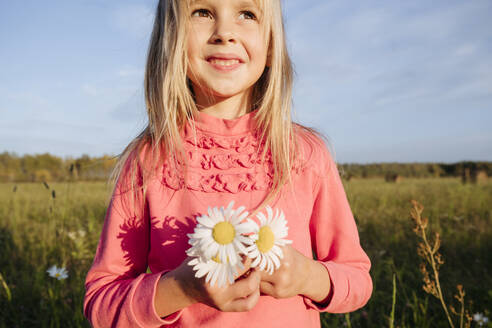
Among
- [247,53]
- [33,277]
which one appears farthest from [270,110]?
[33,277]

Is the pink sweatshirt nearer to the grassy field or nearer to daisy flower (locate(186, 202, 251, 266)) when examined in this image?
daisy flower (locate(186, 202, 251, 266))

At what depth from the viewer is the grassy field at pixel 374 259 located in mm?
2541

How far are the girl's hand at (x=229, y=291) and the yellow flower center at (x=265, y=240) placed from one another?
2.2 inches

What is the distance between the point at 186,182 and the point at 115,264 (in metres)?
0.39

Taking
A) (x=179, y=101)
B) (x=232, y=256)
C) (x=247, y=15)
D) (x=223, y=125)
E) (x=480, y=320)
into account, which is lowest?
(x=480, y=320)

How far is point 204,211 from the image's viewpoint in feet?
3.95

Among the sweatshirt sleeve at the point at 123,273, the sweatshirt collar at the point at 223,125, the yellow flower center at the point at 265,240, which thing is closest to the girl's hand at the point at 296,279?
the yellow flower center at the point at 265,240

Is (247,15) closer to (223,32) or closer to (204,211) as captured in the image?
(223,32)

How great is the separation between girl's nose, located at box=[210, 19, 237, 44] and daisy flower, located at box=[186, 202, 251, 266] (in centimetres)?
74

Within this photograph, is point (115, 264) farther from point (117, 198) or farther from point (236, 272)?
point (236, 272)

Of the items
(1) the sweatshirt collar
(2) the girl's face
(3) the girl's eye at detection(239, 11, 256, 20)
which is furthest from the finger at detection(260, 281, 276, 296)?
(3) the girl's eye at detection(239, 11, 256, 20)

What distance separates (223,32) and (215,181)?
1.80 ft

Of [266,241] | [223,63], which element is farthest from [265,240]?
[223,63]

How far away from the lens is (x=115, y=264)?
1235 mm
